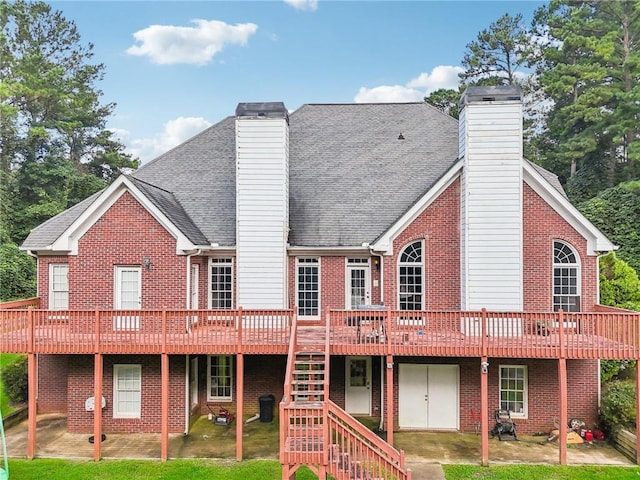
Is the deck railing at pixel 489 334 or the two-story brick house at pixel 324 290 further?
the two-story brick house at pixel 324 290

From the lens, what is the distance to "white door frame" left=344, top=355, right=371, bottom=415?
14023 millimetres

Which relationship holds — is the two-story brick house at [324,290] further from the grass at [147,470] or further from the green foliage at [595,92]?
the green foliage at [595,92]

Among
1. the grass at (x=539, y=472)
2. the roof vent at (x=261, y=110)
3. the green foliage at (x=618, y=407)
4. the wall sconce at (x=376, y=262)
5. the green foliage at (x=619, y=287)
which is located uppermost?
the roof vent at (x=261, y=110)

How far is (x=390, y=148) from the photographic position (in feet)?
56.3

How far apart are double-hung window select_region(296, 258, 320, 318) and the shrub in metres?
9.71

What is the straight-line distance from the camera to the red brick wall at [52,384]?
1456cm

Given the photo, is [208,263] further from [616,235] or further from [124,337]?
[616,235]

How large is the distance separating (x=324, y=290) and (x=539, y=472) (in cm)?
759

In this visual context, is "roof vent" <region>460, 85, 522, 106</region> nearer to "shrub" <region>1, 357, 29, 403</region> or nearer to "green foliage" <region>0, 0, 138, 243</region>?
"shrub" <region>1, 357, 29, 403</region>

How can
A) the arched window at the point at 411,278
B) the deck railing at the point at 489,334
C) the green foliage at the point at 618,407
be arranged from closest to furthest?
the deck railing at the point at 489,334, the green foliage at the point at 618,407, the arched window at the point at 411,278

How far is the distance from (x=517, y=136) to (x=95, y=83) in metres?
41.0

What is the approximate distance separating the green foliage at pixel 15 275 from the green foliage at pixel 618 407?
2908 cm

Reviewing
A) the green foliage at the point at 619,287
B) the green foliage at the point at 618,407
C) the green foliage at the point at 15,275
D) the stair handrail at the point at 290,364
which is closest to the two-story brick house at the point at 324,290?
the stair handrail at the point at 290,364

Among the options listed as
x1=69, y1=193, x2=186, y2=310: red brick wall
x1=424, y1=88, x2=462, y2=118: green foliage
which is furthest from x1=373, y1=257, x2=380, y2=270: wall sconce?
x1=424, y1=88, x2=462, y2=118: green foliage
